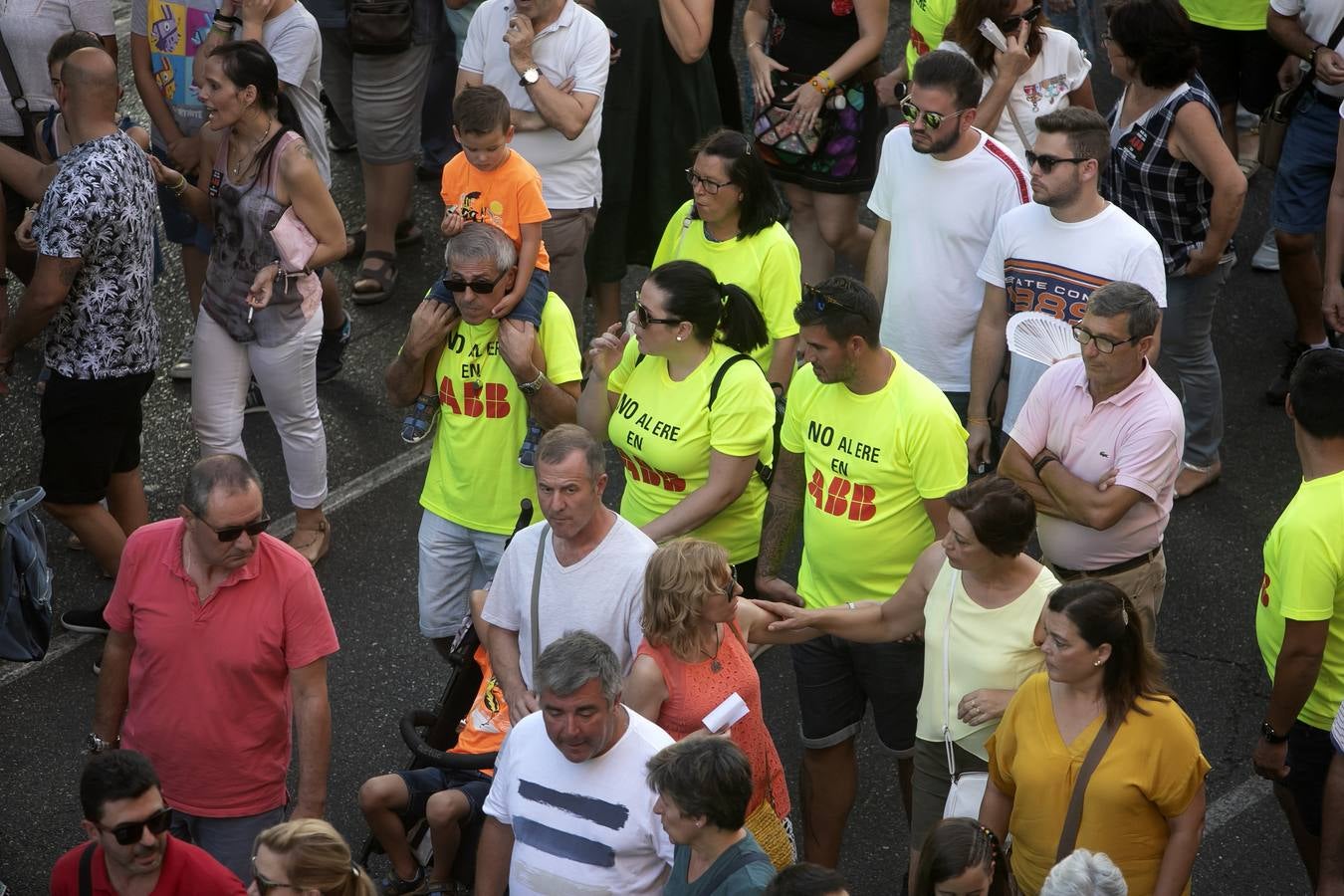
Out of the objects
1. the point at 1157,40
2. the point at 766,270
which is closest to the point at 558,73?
the point at 766,270

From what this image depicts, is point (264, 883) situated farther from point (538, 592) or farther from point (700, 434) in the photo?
point (700, 434)

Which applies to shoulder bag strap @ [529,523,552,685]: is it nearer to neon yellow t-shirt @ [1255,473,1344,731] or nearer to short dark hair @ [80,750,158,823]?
short dark hair @ [80,750,158,823]

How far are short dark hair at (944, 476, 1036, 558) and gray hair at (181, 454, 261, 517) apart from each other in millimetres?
2017

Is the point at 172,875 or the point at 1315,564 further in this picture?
the point at 1315,564

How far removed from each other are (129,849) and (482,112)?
3.43 meters

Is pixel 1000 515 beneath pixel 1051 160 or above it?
beneath

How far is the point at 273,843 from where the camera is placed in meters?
4.18

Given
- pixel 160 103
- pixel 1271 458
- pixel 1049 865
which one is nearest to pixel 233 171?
pixel 160 103

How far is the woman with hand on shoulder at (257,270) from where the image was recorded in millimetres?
6484

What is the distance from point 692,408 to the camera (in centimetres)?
568

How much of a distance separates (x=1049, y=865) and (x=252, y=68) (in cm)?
414

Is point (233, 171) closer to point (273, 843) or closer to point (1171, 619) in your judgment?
point (273, 843)

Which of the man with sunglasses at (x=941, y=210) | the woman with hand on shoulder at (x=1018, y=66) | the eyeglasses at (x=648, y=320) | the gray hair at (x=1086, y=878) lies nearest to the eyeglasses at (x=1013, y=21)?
the woman with hand on shoulder at (x=1018, y=66)

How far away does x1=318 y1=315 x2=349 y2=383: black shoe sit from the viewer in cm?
827
